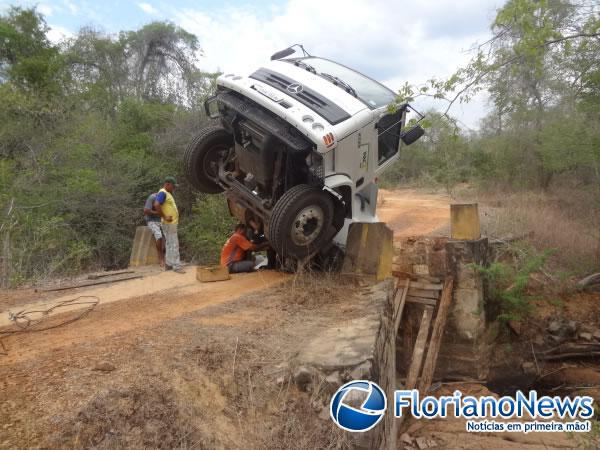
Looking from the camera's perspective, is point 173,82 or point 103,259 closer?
point 103,259

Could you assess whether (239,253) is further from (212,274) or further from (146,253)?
(146,253)

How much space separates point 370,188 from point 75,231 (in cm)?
819

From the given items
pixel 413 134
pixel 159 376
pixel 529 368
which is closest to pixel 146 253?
pixel 413 134

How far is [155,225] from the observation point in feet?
28.7

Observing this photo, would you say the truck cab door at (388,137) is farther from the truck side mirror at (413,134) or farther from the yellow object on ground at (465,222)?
the yellow object on ground at (465,222)

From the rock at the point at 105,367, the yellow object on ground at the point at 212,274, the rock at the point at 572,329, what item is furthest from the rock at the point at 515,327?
the rock at the point at 105,367

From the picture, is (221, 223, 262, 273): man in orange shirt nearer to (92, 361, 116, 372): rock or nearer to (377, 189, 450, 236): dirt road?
(92, 361, 116, 372): rock

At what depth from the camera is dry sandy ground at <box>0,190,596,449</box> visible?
307 centimetres

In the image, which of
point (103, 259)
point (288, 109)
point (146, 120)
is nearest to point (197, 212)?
point (103, 259)

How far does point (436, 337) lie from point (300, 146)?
170 inches

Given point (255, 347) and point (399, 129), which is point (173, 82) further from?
point (255, 347)

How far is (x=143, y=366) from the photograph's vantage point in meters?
3.71

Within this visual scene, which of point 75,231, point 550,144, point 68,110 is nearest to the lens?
point 75,231

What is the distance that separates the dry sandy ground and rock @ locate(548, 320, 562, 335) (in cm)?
559
